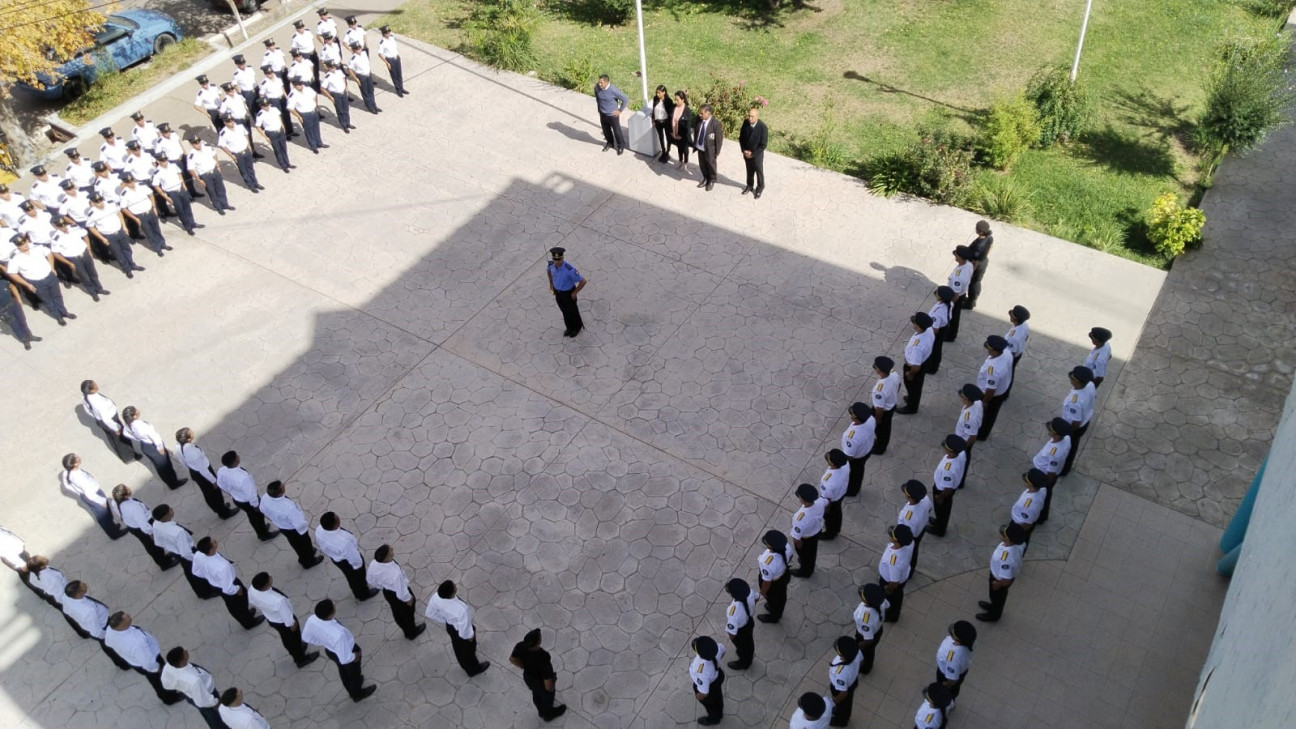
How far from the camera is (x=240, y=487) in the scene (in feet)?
30.5

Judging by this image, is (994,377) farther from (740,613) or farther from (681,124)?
(681,124)

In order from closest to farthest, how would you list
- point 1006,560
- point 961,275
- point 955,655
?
1. point 955,655
2. point 1006,560
3. point 961,275

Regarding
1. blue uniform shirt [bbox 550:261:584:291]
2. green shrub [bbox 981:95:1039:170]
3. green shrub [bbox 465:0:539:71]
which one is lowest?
green shrub [bbox 981:95:1039:170]

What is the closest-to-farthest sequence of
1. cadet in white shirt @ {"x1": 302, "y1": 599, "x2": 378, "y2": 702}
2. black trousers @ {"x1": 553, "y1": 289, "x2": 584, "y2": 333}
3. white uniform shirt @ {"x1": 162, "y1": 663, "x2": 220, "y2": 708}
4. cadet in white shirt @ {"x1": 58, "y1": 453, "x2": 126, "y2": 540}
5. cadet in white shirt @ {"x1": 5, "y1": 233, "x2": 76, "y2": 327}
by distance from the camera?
white uniform shirt @ {"x1": 162, "y1": 663, "x2": 220, "y2": 708}, cadet in white shirt @ {"x1": 302, "y1": 599, "x2": 378, "y2": 702}, cadet in white shirt @ {"x1": 58, "y1": 453, "x2": 126, "y2": 540}, black trousers @ {"x1": 553, "y1": 289, "x2": 584, "y2": 333}, cadet in white shirt @ {"x1": 5, "y1": 233, "x2": 76, "y2": 327}

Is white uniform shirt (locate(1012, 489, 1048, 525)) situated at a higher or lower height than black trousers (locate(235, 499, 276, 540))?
higher

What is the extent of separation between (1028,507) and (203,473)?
25.6 ft

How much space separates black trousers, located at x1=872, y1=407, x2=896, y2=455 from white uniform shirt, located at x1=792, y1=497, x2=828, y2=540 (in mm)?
1598

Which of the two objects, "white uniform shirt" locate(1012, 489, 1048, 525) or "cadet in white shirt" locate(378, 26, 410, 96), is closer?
"white uniform shirt" locate(1012, 489, 1048, 525)

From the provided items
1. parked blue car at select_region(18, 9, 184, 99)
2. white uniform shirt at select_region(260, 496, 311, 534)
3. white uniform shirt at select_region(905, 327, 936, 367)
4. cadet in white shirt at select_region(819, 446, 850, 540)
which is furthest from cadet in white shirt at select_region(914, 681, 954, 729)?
parked blue car at select_region(18, 9, 184, 99)

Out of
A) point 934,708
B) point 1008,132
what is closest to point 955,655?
point 934,708

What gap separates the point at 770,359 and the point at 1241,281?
610 centimetres

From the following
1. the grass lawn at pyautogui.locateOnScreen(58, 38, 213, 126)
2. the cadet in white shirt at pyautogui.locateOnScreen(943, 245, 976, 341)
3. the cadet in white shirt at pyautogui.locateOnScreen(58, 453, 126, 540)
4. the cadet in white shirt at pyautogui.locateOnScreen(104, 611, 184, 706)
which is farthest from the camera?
the grass lawn at pyautogui.locateOnScreen(58, 38, 213, 126)

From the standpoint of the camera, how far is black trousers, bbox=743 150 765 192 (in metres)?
13.3

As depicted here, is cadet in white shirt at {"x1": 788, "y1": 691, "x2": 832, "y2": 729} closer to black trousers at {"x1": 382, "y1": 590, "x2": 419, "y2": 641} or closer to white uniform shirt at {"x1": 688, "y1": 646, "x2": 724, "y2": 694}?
white uniform shirt at {"x1": 688, "y1": 646, "x2": 724, "y2": 694}
